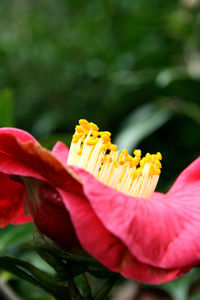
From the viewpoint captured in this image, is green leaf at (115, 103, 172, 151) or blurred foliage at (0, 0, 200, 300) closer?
green leaf at (115, 103, 172, 151)

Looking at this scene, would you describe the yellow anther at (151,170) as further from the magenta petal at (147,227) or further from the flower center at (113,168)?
the magenta petal at (147,227)

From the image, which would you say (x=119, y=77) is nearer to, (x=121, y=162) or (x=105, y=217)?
(x=121, y=162)

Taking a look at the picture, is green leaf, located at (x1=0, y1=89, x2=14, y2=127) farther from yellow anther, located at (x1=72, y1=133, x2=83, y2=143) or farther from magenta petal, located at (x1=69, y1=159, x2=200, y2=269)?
magenta petal, located at (x1=69, y1=159, x2=200, y2=269)

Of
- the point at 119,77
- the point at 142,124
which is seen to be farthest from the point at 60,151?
the point at 119,77

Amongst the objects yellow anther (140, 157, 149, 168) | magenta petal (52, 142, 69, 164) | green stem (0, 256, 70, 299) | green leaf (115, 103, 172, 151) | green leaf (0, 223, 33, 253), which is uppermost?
yellow anther (140, 157, 149, 168)

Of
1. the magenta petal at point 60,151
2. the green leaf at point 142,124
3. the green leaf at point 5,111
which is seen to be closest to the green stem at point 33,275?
the magenta petal at point 60,151

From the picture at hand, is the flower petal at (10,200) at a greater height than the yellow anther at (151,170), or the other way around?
the yellow anther at (151,170)

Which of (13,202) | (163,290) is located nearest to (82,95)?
(163,290)

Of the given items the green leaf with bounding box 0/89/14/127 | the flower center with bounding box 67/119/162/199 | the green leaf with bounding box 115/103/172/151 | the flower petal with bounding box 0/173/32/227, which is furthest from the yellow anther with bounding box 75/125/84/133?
the green leaf with bounding box 115/103/172/151
